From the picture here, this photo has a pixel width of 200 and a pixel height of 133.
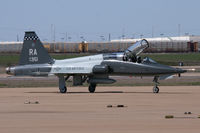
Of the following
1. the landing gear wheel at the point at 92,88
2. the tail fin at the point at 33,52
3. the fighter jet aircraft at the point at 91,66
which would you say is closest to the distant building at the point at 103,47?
the tail fin at the point at 33,52

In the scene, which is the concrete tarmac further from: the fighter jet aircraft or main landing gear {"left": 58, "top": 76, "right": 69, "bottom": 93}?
main landing gear {"left": 58, "top": 76, "right": 69, "bottom": 93}

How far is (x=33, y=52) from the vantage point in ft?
114

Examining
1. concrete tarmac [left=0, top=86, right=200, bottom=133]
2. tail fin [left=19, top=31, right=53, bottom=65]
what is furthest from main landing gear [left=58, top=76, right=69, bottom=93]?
concrete tarmac [left=0, top=86, right=200, bottom=133]

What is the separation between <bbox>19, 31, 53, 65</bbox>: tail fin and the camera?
34.8 metres

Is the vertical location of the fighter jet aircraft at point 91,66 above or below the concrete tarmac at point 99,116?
above

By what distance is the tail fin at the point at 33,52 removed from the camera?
34.8m

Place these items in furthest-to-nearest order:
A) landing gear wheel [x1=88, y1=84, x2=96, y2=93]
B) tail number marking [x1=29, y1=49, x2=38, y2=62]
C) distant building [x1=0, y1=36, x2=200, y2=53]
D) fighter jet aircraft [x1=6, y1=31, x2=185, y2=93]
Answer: distant building [x1=0, y1=36, x2=200, y2=53] < tail number marking [x1=29, y1=49, x2=38, y2=62] < landing gear wheel [x1=88, y1=84, x2=96, y2=93] < fighter jet aircraft [x1=6, y1=31, x2=185, y2=93]

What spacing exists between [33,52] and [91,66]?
3434mm

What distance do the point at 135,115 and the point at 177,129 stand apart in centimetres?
389

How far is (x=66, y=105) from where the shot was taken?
81.0 ft

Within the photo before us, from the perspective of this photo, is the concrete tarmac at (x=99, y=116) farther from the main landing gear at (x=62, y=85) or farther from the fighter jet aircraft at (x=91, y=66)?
the main landing gear at (x=62, y=85)

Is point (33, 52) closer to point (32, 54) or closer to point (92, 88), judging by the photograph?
point (32, 54)

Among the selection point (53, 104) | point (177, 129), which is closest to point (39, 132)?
point (177, 129)

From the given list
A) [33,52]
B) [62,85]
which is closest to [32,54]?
[33,52]
